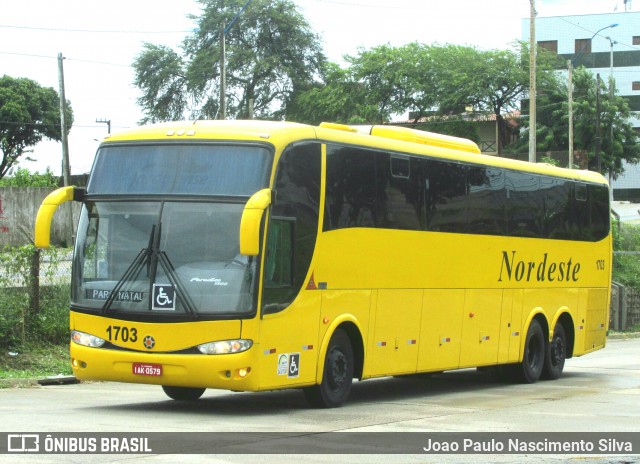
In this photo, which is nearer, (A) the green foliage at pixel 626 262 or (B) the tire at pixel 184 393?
(B) the tire at pixel 184 393

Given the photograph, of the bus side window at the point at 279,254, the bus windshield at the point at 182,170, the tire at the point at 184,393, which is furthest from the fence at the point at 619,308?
the bus windshield at the point at 182,170

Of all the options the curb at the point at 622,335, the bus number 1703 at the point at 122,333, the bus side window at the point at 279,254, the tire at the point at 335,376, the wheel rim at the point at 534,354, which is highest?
the bus side window at the point at 279,254

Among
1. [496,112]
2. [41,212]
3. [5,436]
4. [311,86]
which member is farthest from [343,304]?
[311,86]

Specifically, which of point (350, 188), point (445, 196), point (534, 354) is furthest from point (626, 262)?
point (350, 188)

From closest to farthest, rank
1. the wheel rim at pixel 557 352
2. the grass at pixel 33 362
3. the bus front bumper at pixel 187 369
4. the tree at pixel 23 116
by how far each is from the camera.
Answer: the bus front bumper at pixel 187 369, the grass at pixel 33 362, the wheel rim at pixel 557 352, the tree at pixel 23 116

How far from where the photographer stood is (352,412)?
13.6 m

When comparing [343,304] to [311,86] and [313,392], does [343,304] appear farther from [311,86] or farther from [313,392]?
[311,86]

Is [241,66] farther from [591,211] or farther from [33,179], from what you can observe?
[591,211]

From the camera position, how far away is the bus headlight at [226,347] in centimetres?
1232

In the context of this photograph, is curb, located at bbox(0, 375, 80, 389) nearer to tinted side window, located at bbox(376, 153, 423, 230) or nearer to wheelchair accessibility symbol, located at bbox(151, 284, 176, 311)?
wheelchair accessibility symbol, located at bbox(151, 284, 176, 311)

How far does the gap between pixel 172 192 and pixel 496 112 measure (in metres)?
65.9

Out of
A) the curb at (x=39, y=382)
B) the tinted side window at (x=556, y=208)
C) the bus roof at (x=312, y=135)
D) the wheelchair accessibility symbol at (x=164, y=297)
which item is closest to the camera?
the wheelchair accessibility symbol at (x=164, y=297)

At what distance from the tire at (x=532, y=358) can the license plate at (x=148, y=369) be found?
862 cm

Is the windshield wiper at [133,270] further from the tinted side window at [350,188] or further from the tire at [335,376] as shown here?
the tire at [335,376]
